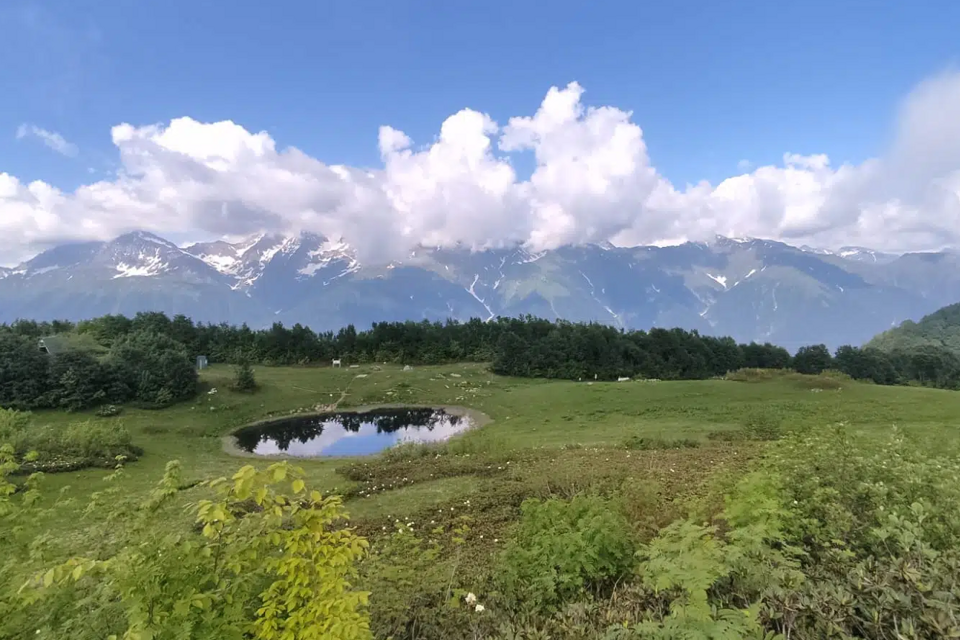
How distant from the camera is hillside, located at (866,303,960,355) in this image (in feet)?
445

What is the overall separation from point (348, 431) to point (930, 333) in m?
186

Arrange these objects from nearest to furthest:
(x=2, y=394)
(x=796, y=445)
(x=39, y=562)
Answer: (x=39, y=562) → (x=796, y=445) → (x=2, y=394)

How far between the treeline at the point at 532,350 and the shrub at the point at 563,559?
6400 cm

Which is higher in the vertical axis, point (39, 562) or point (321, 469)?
point (39, 562)

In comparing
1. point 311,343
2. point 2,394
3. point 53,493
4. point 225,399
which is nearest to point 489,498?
point 53,493

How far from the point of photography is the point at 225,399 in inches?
1953

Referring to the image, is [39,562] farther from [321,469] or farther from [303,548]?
[321,469]

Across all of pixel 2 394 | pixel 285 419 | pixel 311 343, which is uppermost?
pixel 311 343

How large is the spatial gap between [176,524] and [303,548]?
776cm

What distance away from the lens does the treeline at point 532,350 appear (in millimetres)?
73750

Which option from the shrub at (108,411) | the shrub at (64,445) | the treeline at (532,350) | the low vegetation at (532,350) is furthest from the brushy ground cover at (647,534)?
the treeline at (532,350)

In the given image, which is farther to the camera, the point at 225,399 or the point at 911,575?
the point at 225,399

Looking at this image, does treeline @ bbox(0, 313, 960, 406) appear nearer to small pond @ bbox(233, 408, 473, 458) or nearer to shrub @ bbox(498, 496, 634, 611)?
small pond @ bbox(233, 408, 473, 458)

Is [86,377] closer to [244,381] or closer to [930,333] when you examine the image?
[244,381]
